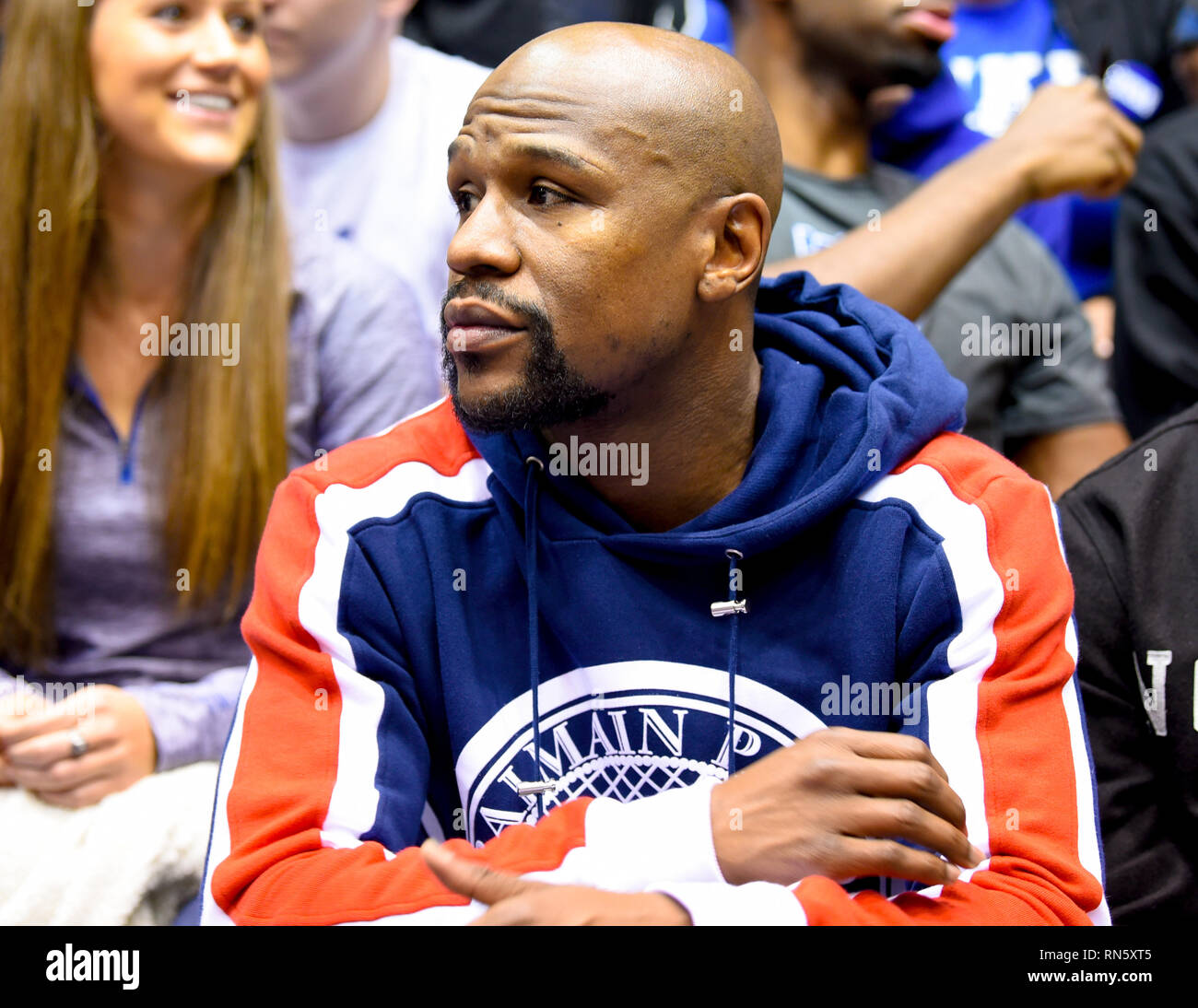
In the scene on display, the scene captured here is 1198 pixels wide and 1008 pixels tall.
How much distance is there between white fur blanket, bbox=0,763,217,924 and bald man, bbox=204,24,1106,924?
0.37 metres

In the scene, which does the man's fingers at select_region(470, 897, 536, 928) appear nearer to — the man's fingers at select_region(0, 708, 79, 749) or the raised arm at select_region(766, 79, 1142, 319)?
the man's fingers at select_region(0, 708, 79, 749)

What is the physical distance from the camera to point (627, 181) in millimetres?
1466

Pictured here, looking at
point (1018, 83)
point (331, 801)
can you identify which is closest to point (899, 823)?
point (331, 801)

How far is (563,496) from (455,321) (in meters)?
0.23

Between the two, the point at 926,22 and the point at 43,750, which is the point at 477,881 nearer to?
the point at 43,750

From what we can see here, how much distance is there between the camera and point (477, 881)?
1225 millimetres

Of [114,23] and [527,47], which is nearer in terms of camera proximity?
[527,47]

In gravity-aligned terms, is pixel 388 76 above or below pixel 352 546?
above

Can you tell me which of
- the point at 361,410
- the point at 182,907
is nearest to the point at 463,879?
the point at 182,907

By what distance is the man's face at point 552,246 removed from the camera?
1.45m

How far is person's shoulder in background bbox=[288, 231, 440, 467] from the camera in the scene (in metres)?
2.10

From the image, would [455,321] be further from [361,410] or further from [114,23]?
[114,23]

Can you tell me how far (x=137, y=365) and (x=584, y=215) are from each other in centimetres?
90

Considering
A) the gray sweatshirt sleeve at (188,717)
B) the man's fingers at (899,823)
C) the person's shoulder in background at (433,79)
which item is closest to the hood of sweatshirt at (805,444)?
the man's fingers at (899,823)
